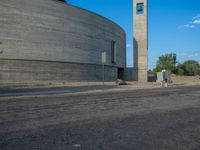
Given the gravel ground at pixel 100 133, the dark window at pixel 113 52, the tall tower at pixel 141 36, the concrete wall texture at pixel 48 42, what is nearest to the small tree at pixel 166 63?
the tall tower at pixel 141 36

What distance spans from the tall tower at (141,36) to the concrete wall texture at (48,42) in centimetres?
1708

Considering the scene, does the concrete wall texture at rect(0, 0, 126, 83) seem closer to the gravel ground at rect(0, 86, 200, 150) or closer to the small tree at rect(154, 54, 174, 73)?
the gravel ground at rect(0, 86, 200, 150)

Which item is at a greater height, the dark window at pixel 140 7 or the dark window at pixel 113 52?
the dark window at pixel 140 7

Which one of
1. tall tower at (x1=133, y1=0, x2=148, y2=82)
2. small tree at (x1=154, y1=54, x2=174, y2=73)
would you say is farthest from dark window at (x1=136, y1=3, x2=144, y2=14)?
small tree at (x1=154, y1=54, x2=174, y2=73)

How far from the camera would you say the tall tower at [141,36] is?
197 ft

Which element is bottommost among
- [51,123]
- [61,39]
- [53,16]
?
[51,123]

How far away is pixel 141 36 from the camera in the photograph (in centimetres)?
6050

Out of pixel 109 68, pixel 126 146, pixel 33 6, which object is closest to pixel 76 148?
pixel 126 146

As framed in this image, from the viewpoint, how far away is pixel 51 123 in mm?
6312

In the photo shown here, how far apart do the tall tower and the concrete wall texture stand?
17080mm

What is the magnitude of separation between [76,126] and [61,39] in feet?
111

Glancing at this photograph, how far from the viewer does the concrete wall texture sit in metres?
33.1

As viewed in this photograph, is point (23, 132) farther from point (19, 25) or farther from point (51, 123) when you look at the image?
point (19, 25)

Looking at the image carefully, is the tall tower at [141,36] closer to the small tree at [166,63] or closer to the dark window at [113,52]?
the dark window at [113,52]
